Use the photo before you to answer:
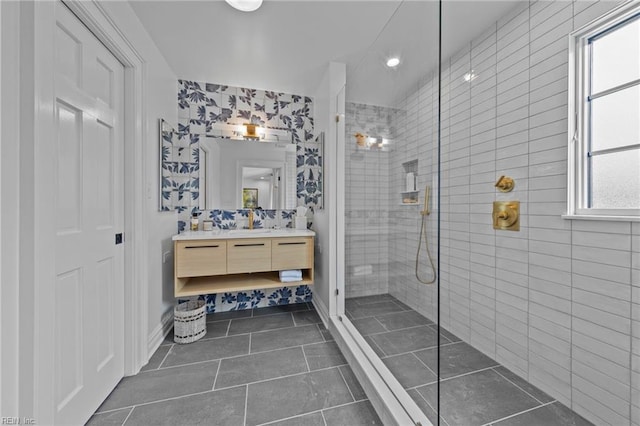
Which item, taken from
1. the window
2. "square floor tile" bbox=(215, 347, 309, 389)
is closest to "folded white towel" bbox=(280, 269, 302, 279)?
"square floor tile" bbox=(215, 347, 309, 389)

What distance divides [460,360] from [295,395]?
1.15 meters

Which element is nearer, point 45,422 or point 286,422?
point 45,422

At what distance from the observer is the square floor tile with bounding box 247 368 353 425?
4.33ft

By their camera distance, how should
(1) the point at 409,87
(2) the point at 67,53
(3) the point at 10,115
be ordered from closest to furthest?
(3) the point at 10,115, (2) the point at 67,53, (1) the point at 409,87

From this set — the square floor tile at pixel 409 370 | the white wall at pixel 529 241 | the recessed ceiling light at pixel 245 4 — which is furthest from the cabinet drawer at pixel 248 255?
the recessed ceiling light at pixel 245 4

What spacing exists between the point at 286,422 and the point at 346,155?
1885 millimetres

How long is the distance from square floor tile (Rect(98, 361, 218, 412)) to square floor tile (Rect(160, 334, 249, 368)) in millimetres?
84

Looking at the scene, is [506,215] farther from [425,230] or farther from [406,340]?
[406,340]

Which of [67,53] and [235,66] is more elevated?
[235,66]

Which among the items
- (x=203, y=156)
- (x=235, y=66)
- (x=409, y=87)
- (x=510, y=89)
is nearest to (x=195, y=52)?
(x=235, y=66)

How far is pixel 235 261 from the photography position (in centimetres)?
217

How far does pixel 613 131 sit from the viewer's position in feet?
4.08

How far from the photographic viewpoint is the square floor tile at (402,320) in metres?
1.54

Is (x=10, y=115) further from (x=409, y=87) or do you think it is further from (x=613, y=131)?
(x=613, y=131)
